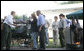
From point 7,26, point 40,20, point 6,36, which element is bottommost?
point 6,36

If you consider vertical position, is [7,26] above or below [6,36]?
above

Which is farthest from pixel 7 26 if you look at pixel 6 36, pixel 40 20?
pixel 40 20

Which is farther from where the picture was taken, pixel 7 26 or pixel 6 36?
pixel 6 36

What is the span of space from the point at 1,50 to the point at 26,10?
6.86 metres

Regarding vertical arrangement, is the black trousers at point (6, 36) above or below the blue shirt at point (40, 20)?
below

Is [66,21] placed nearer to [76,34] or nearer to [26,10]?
[76,34]

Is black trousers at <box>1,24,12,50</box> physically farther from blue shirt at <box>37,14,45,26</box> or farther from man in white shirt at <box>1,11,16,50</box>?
blue shirt at <box>37,14,45,26</box>

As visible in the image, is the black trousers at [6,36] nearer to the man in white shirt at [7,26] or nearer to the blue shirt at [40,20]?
the man in white shirt at [7,26]

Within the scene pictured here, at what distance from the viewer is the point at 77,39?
815 centimetres

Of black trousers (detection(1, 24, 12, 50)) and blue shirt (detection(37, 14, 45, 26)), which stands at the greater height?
blue shirt (detection(37, 14, 45, 26))

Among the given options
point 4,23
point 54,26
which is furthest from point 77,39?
point 4,23

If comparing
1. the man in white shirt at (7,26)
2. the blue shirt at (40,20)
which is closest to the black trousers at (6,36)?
the man in white shirt at (7,26)

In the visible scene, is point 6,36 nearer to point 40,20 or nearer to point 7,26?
point 7,26

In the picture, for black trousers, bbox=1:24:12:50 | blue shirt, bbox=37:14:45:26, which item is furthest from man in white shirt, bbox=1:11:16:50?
blue shirt, bbox=37:14:45:26
